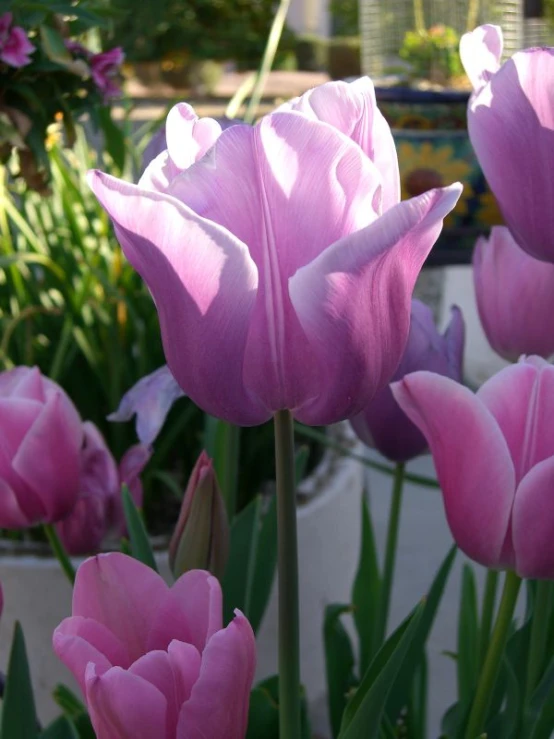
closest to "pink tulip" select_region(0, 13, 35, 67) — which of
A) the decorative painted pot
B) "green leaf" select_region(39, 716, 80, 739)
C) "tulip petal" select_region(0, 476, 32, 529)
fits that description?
"tulip petal" select_region(0, 476, 32, 529)

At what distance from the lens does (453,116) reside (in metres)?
2.04

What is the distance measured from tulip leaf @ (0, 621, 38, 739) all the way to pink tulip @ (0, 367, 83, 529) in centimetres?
7

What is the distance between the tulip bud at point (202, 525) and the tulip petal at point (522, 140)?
0.15 metres

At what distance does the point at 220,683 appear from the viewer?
279mm

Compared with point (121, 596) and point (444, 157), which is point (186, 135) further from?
point (444, 157)

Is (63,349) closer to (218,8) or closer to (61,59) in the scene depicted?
(61,59)

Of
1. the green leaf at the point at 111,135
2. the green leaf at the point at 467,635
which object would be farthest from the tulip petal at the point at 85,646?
the green leaf at the point at 111,135

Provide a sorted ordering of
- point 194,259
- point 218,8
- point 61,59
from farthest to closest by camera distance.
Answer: point 218,8
point 61,59
point 194,259

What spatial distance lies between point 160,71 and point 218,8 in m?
0.79

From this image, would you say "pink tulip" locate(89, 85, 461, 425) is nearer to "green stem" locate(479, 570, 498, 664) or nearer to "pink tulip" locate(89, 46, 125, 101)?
"green stem" locate(479, 570, 498, 664)

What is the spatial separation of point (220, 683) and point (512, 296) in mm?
256

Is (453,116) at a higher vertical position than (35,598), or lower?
higher

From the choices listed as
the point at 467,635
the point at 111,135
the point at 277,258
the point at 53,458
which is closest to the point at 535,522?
the point at 277,258

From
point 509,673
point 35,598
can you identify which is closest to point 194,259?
point 509,673
